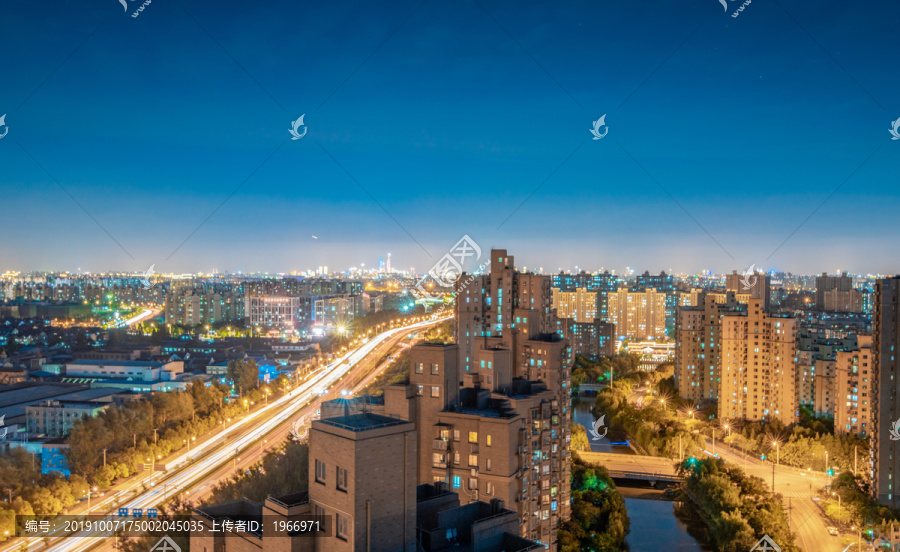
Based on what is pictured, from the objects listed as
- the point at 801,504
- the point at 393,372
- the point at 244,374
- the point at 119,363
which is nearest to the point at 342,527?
the point at 801,504

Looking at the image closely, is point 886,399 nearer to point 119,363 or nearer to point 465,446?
point 465,446

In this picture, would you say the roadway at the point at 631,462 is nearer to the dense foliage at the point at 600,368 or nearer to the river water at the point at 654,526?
the river water at the point at 654,526

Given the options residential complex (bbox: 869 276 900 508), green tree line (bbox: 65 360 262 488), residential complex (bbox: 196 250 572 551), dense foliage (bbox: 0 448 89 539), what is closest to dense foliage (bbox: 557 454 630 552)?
residential complex (bbox: 196 250 572 551)

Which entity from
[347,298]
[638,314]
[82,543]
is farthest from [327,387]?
[638,314]

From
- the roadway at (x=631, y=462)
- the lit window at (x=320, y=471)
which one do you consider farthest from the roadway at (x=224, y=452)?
the roadway at (x=631, y=462)

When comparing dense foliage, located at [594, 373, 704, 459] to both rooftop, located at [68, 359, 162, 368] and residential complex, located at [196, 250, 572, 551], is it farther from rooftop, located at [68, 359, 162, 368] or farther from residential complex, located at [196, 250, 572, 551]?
rooftop, located at [68, 359, 162, 368]

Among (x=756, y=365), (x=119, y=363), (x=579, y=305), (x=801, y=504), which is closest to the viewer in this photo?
(x=801, y=504)

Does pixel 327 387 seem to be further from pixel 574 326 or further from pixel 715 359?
pixel 574 326
